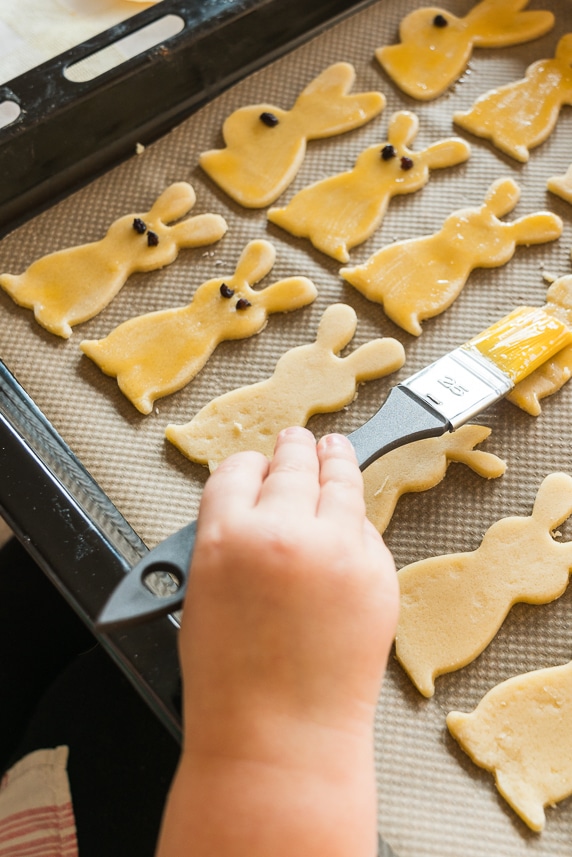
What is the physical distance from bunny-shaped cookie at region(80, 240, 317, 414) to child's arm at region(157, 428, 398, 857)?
28cm

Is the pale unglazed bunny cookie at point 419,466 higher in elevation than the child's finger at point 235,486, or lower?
lower

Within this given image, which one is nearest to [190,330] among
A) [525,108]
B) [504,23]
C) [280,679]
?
[280,679]

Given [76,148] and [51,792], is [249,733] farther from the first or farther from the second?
[76,148]

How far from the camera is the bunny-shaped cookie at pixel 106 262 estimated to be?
800 mm

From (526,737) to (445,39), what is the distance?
0.86 metres

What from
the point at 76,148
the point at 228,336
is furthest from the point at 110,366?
the point at 76,148

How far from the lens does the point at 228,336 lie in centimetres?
79

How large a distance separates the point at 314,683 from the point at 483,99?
797 millimetres

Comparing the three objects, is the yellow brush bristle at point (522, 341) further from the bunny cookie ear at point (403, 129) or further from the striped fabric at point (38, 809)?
the striped fabric at point (38, 809)

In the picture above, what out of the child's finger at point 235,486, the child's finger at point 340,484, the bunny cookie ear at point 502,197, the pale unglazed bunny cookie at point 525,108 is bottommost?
the bunny cookie ear at point 502,197

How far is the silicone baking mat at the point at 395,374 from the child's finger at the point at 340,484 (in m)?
0.15

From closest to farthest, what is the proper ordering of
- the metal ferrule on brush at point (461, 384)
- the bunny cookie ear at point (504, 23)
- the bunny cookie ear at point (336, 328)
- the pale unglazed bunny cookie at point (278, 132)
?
the metal ferrule on brush at point (461, 384), the bunny cookie ear at point (336, 328), the pale unglazed bunny cookie at point (278, 132), the bunny cookie ear at point (504, 23)

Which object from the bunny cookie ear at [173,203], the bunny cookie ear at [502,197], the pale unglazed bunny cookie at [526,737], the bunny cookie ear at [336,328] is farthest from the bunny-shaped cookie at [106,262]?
the pale unglazed bunny cookie at [526,737]

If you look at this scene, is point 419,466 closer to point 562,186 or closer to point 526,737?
point 526,737
